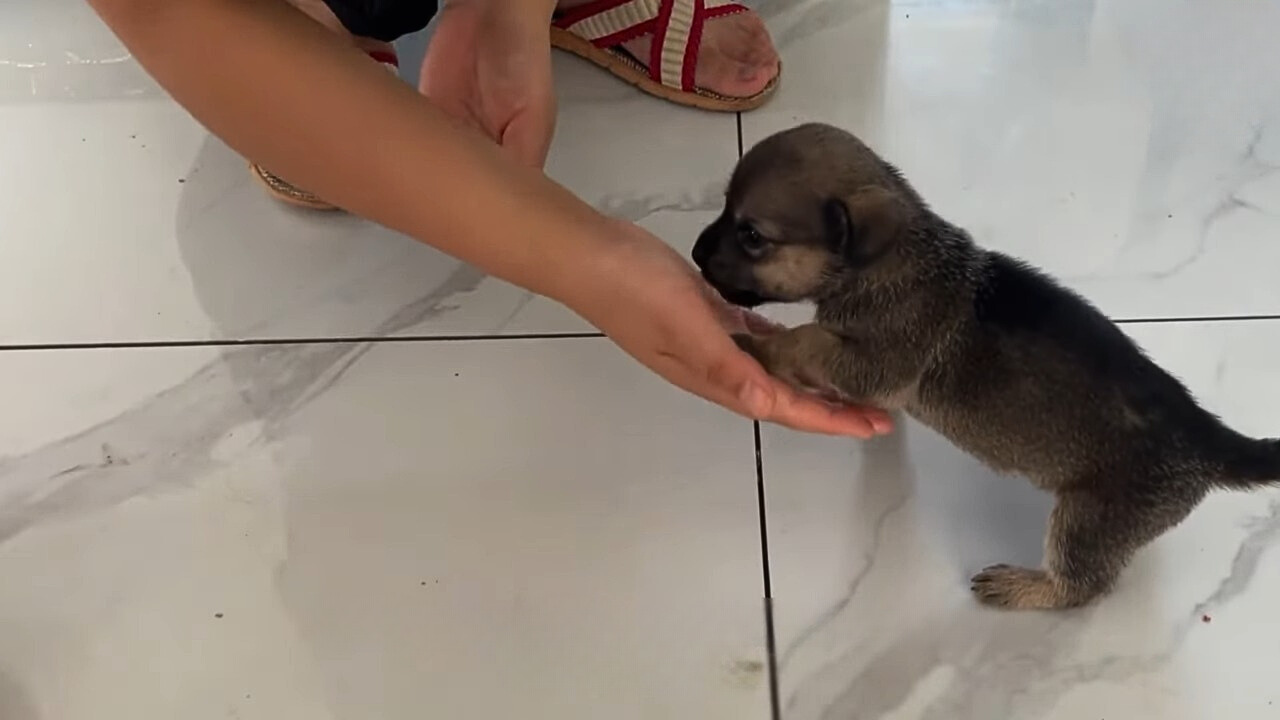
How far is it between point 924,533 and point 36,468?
0.86 meters

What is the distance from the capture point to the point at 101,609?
1165mm

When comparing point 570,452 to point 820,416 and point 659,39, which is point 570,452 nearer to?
point 820,416

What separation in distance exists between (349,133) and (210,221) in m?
0.52

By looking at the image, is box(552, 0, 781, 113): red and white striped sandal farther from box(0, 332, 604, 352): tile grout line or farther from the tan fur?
the tan fur

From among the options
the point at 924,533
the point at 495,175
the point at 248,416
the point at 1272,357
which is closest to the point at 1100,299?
the point at 1272,357

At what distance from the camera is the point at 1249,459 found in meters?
1.00

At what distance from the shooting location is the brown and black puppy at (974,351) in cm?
101

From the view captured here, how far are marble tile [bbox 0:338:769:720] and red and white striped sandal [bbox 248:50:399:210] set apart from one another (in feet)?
0.63

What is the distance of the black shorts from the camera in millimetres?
1049

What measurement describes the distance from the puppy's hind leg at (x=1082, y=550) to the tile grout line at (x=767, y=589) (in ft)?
0.60

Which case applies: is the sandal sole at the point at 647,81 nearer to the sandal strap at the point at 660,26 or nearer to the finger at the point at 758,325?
the sandal strap at the point at 660,26

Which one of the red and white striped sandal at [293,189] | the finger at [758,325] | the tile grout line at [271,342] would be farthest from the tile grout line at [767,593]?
the red and white striped sandal at [293,189]

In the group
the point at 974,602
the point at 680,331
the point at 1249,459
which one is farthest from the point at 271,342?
the point at 1249,459

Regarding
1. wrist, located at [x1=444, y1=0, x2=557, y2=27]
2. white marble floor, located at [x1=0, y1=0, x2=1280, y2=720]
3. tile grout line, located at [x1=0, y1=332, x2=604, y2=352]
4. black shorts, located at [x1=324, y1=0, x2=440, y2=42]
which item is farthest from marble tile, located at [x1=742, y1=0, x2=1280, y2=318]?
black shorts, located at [x1=324, y1=0, x2=440, y2=42]
